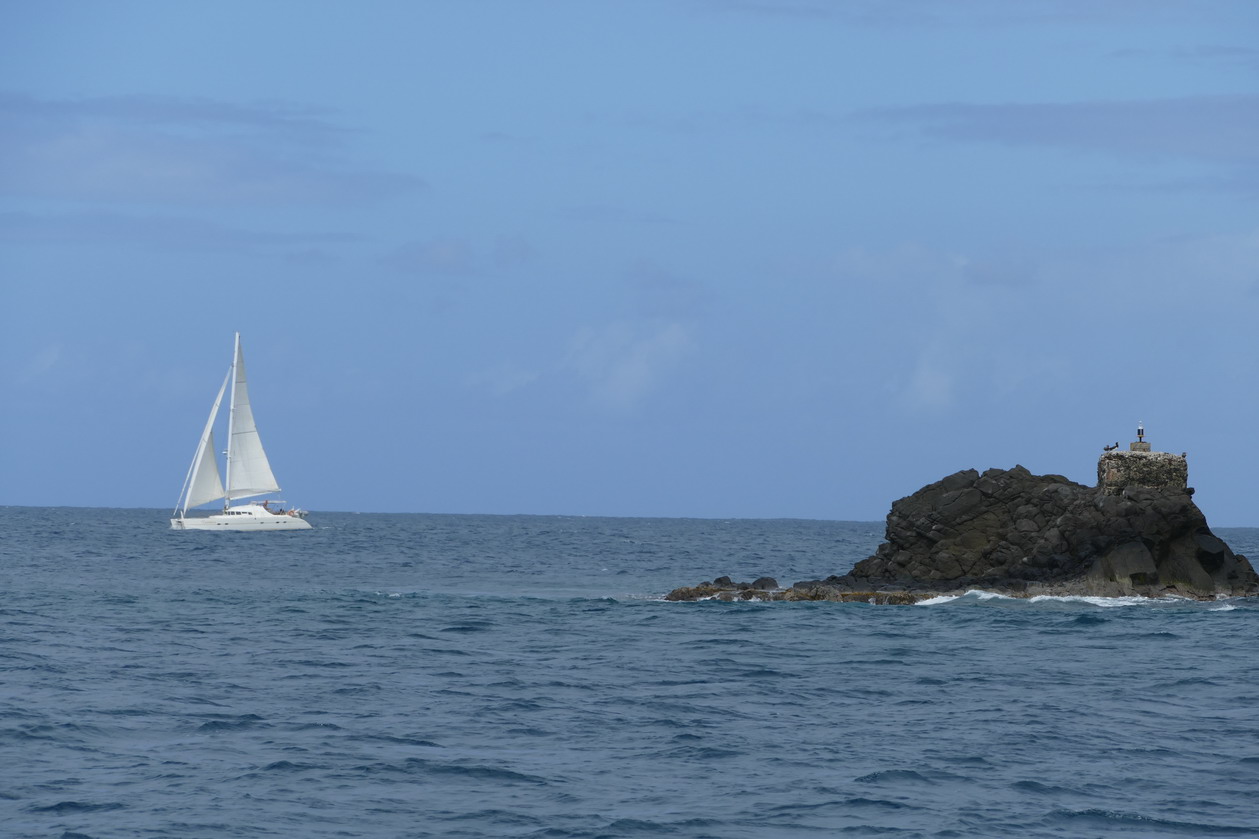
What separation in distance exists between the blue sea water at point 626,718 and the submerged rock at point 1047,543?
196 cm

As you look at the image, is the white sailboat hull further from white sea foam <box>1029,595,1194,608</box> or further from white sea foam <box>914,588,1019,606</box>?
white sea foam <box>1029,595,1194,608</box>

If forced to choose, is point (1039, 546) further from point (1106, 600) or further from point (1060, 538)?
point (1106, 600)

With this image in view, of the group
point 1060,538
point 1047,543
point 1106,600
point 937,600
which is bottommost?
Answer: point 937,600

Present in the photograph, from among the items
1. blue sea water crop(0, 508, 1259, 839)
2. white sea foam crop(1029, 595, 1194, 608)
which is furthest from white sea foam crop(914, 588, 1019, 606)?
white sea foam crop(1029, 595, 1194, 608)

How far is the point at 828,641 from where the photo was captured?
127 ft

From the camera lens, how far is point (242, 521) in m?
122

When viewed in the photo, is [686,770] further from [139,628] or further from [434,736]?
[139,628]

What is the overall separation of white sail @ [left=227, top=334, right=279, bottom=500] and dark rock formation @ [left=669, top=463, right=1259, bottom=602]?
73.1 metres

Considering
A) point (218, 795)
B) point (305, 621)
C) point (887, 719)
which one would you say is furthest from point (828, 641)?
point (218, 795)

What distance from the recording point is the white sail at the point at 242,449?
119m

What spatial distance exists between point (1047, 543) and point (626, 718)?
29.1 metres

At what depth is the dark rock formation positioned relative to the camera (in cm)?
4966

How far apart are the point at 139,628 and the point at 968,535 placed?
97.4 ft

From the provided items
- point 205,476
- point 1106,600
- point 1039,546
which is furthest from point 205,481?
point 1106,600
